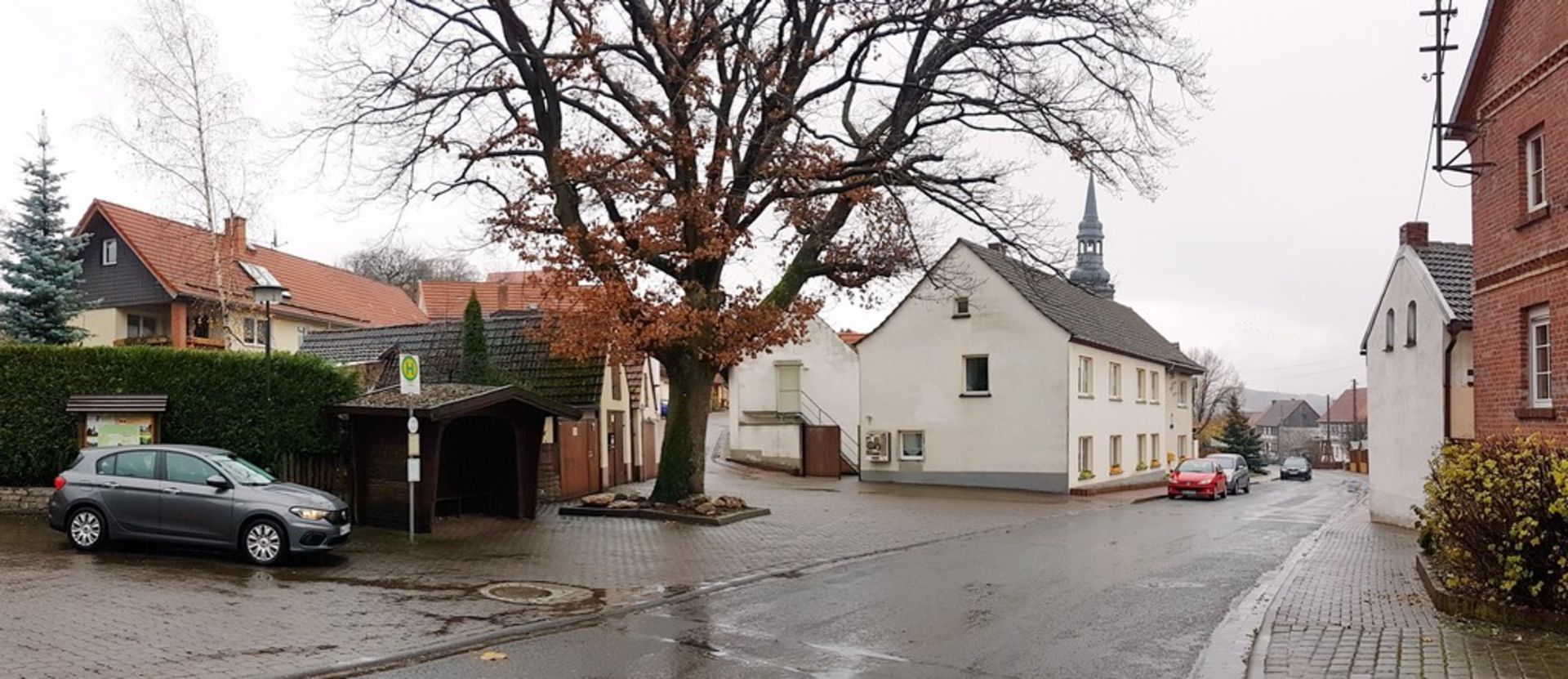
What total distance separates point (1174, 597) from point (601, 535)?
356 inches

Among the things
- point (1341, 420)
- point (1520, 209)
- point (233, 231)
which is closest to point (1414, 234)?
point (1520, 209)

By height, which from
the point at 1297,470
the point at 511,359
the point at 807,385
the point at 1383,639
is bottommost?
the point at 1297,470

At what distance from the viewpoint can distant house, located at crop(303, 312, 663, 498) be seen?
24.3m

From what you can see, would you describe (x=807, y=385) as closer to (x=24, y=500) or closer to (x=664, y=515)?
(x=664, y=515)

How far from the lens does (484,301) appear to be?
192ft

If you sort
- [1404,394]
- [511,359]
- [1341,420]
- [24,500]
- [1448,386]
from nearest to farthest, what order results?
[24,500]
[1448,386]
[1404,394]
[511,359]
[1341,420]

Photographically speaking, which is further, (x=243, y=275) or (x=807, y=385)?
(x=807, y=385)

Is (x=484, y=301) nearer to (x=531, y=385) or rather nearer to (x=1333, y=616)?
(x=531, y=385)

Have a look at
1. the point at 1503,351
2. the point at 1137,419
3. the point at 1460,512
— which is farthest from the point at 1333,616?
the point at 1137,419

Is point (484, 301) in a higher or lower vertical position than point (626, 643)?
higher

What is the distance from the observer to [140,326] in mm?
37625

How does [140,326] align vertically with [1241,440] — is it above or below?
above

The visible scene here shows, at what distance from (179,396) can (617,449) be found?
504 inches

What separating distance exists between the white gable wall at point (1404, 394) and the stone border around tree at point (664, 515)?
42.7 feet
